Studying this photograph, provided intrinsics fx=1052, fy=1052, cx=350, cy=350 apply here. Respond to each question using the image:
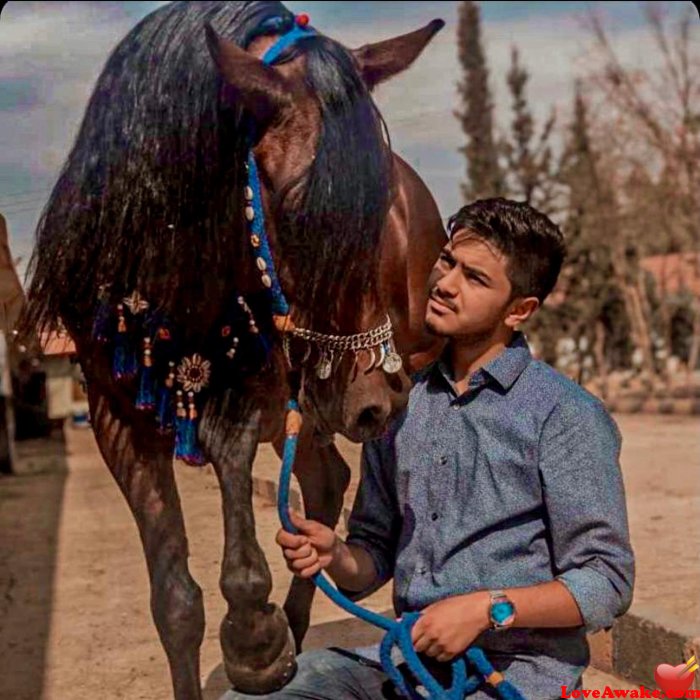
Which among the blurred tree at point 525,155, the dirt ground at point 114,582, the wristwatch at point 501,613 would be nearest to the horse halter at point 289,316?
the wristwatch at point 501,613

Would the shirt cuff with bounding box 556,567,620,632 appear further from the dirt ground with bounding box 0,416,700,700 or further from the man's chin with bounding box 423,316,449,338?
the dirt ground with bounding box 0,416,700,700

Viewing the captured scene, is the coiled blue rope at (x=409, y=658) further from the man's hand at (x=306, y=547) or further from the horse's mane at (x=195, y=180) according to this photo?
the horse's mane at (x=195, y=180)

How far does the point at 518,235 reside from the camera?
1.44 m

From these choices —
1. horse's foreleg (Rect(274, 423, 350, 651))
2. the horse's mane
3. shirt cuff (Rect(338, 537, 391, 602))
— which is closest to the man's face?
the horse's mane

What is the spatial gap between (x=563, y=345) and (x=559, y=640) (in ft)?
34.3

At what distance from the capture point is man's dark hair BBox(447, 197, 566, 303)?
1438 millimetres

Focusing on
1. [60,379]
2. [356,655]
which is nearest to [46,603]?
[356,655]

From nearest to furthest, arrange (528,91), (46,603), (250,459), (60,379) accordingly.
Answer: (250,459)
(46,603)
(60,379)
(528,91)

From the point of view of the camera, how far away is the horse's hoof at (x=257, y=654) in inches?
57.1

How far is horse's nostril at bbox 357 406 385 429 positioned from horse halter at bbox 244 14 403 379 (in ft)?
0.18

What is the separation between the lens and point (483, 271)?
1437mm

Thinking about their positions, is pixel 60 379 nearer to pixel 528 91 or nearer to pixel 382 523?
pixel 528 91

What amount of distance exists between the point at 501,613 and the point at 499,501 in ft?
0.51

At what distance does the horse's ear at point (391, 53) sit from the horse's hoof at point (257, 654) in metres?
0.78
